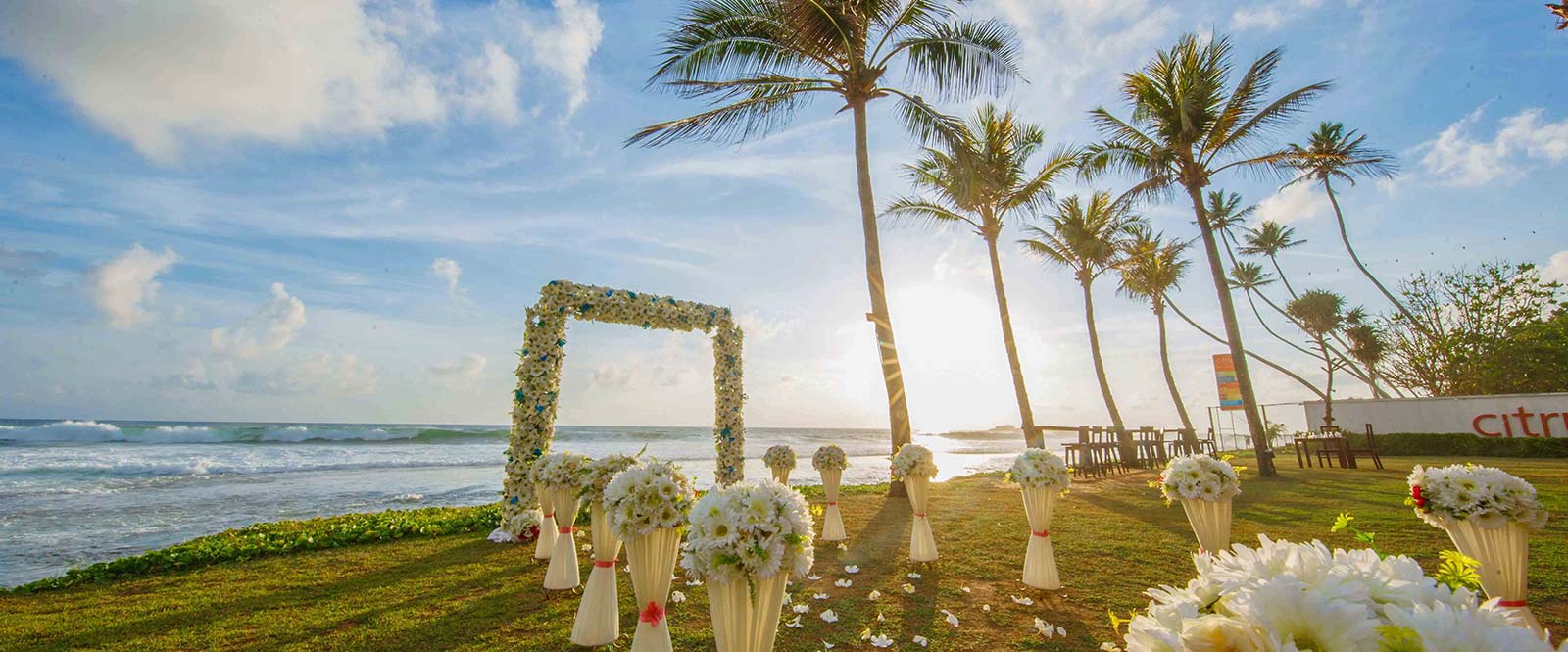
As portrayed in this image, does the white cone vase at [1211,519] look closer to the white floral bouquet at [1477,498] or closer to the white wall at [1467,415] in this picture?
the white floral bouquet at [1477,498]

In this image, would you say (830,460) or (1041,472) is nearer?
(1041,472)

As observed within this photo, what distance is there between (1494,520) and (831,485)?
5.83 meters

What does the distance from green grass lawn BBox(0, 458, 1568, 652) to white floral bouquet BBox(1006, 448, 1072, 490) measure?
989 millimetres

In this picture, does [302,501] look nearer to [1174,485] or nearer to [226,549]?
[226,549]

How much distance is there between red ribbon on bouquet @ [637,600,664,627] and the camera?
11.9ft

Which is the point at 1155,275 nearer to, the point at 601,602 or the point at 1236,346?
the point at 1236,346

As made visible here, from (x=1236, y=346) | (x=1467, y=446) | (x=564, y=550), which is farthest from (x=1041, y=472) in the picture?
(x=1467, y=446)

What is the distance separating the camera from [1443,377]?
27469 mm

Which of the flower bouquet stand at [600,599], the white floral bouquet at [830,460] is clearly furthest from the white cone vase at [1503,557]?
the flower bouquet stand at [600,599]

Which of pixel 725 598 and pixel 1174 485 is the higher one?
pixel 1174 485

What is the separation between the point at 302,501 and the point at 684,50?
12961 mm

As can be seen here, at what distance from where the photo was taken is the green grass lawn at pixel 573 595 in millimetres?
4488

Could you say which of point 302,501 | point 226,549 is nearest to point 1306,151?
point 226,549

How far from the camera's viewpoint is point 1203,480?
4688 mm
